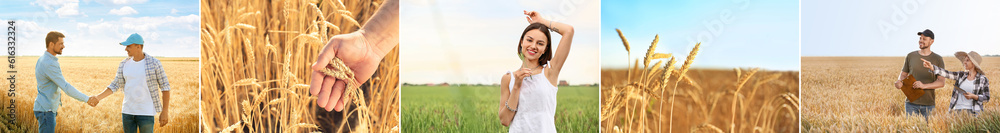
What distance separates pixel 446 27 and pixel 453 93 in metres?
0.44

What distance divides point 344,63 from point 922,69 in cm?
378

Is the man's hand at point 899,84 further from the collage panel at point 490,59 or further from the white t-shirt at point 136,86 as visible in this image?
the white t-shirt at point 136,86

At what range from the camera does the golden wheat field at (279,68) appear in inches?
173

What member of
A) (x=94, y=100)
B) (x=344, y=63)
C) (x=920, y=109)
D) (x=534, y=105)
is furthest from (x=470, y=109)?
(x=920, y=109)

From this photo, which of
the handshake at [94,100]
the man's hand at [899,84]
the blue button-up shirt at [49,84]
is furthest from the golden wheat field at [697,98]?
the blue button-up shirt at [49,84]

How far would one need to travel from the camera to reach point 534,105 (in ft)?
13.8

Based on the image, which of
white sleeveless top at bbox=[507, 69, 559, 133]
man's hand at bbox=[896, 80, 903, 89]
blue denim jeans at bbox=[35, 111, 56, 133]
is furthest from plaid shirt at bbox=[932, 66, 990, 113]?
blue denim jeans at bbox=[35, 111, 56, 133]

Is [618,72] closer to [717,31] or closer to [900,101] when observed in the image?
[717,31]

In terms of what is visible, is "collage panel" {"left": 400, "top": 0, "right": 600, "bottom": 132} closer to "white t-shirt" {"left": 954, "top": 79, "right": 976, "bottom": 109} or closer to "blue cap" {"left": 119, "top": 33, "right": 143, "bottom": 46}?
"blue cap" {"left": 119, "top": 33, "right": 143, "bottom": 46}

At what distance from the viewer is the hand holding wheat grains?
4.32m

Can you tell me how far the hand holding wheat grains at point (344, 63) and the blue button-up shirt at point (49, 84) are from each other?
5.15 ft

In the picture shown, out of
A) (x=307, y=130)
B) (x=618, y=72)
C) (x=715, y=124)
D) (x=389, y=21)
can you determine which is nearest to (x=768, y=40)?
(x=715, y=124)

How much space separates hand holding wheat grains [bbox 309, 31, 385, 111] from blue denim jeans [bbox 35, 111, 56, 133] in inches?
66.3

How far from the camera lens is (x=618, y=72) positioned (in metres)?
4.43
